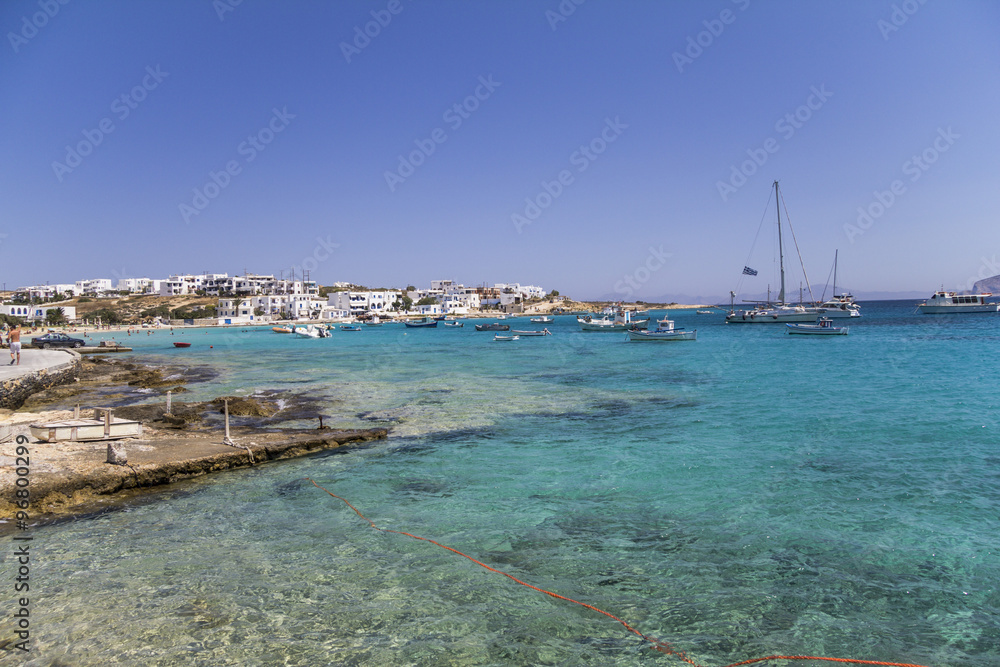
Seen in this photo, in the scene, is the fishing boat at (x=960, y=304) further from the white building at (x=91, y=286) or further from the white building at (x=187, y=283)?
the white building at (x=91, y=286)

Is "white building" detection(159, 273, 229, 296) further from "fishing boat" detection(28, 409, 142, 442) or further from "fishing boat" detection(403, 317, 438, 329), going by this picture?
"fishing boat" detection(28, 409, 142, 442)

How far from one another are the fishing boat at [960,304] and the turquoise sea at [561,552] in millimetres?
119454

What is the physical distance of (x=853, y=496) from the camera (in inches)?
400

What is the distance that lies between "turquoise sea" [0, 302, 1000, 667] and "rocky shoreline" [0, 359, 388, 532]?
500mm

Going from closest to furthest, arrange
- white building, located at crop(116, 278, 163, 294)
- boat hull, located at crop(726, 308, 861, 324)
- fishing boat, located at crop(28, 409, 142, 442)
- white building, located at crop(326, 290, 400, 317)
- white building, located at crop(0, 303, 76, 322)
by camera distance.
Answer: fishing boat, located at crop(28, 409, 142, 442) → boat hull, located at crop(726, 308, 861, 324) → white building, located at crop(0, 303, 76, 322) → white building, located at crop(326, 290, 400, 317) → white building, located at crop(116, 278, 163, 294)

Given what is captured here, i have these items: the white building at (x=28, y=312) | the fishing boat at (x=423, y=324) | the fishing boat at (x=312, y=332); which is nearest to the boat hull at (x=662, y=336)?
the fishing boat at (x=312, y=332)

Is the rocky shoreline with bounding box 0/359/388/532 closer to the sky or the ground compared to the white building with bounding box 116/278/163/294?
closer to the ground

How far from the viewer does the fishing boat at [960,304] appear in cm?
11012

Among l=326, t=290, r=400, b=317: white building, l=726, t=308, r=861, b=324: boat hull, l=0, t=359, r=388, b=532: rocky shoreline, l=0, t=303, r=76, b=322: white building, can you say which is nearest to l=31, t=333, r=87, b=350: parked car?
l=0, t=359, r=388, b=532: rocky shoreline

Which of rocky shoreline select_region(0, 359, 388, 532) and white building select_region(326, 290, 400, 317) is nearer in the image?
rocky shoreline select_region(0, 359, 388, 532)

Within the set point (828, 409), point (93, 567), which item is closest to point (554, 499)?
point (93, 567)

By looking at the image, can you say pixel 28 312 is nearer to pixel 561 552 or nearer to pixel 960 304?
pixel 561 552

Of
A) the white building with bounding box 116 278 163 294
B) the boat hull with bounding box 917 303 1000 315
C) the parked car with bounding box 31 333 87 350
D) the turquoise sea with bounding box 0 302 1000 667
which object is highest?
the white building with bounding box 116 278 163 294

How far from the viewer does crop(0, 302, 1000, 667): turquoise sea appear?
5.82 m
